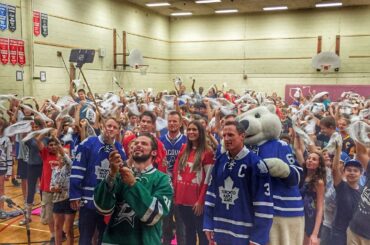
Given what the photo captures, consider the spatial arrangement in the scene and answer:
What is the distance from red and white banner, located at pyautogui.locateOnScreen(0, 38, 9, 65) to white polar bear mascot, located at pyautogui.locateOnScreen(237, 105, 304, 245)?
11154 millimetres

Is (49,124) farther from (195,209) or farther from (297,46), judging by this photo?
(297,46)

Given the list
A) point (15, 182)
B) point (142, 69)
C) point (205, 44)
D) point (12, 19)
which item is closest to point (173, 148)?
point (15, 182)

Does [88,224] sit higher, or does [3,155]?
[3,155]

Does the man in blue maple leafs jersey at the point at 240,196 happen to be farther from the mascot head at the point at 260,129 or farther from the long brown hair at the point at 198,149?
the long brown hair at the point at 198,149

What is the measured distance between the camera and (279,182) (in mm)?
3145

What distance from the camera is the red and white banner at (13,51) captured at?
40.8 feet

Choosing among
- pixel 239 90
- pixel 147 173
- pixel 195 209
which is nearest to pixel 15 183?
pixel 195 209

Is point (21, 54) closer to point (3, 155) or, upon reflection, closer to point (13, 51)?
point (13, 51)

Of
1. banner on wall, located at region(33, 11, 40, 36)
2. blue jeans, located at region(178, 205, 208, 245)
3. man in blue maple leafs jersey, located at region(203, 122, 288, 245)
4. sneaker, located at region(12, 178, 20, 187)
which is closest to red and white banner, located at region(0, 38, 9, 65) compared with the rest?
banner on wall, located at region(33, 11, 40, 36)

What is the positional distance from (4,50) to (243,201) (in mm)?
11693

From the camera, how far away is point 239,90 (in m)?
21.7

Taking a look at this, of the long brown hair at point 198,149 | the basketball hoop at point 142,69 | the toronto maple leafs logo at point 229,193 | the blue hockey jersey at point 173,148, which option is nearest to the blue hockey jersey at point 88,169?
the long brown hair at point 198,149

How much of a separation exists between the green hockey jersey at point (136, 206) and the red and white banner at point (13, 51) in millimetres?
11463

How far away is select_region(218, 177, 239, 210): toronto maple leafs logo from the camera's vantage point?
9.59ft
